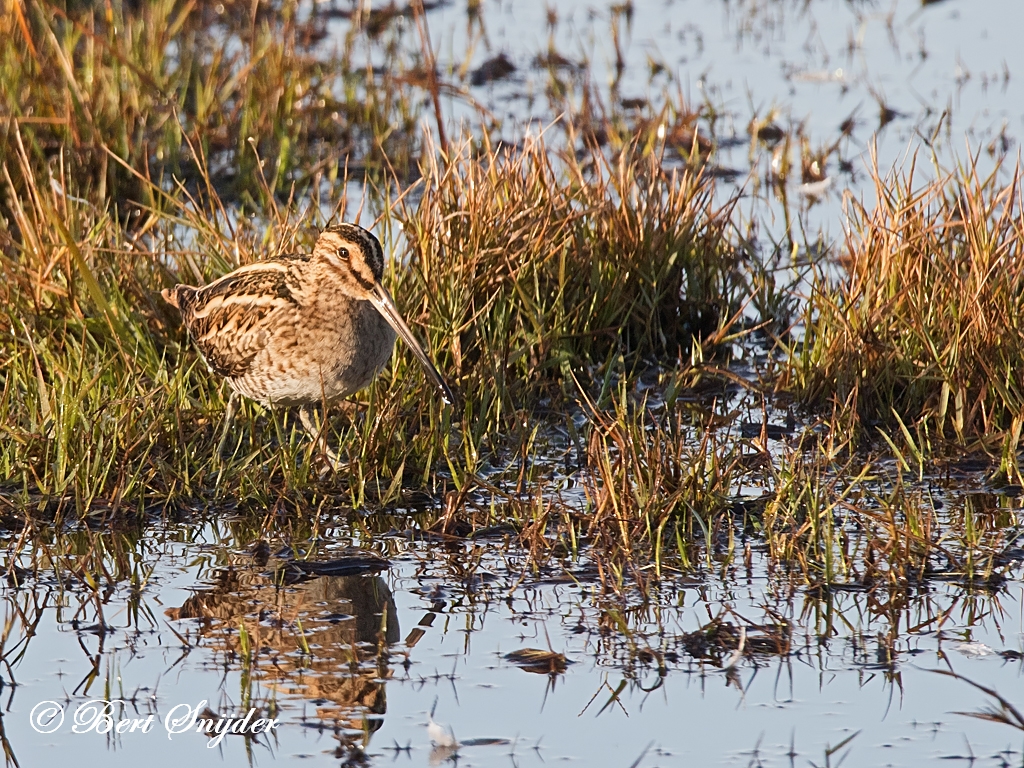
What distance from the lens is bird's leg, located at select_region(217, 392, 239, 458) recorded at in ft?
17.7

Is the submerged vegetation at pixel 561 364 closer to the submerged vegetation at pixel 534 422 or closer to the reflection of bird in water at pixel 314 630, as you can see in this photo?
the submerged vegetation at pixel 534 422

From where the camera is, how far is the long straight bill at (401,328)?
5227mm

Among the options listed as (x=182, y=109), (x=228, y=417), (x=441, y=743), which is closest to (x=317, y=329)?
(x=228, y=417)

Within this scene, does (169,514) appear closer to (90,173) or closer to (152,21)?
(90,173)

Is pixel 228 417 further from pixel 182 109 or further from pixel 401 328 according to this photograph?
pixel 182 109

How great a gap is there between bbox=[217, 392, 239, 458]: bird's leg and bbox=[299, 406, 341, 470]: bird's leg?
23 cm

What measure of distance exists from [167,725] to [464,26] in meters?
8.86

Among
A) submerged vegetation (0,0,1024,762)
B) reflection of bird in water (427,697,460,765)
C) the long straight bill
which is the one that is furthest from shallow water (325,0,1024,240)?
reflection of bird in water (427,697,460,765)

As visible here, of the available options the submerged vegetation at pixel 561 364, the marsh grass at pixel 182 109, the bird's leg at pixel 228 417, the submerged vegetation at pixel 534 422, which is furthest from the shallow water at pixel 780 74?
the bird's leg at pixel 228 417

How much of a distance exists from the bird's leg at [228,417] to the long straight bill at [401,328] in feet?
2.18

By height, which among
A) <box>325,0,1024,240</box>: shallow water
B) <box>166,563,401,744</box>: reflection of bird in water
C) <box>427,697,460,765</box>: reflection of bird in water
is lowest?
<box>427,697,460,765</box>: reflection of bird in water

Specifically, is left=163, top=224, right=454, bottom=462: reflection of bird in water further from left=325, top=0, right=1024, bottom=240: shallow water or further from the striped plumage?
left=325, top=0, right=1024, bottom=240: shallow water

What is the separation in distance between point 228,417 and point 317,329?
51 cm

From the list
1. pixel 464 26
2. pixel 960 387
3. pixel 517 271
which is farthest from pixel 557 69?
pixel 960 387
